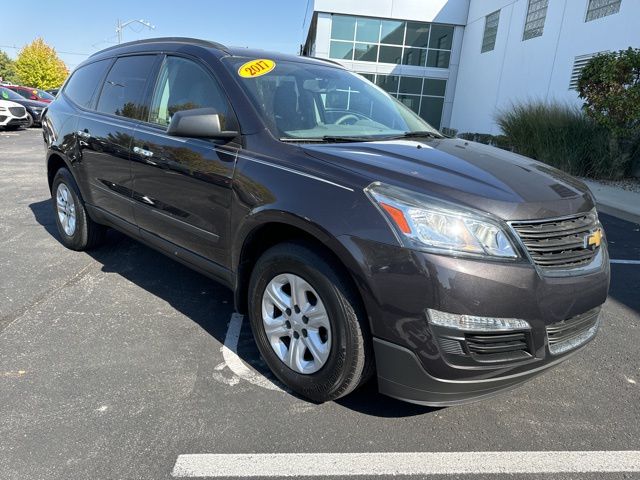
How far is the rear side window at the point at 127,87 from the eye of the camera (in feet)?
12.3

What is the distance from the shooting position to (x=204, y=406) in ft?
8.50

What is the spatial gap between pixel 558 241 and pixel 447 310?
0.68 m

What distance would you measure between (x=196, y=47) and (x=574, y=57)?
1567 cm

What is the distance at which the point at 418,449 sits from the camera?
2.34 meters

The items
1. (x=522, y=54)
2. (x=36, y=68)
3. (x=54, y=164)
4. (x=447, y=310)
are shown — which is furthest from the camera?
(x=36, y=68)

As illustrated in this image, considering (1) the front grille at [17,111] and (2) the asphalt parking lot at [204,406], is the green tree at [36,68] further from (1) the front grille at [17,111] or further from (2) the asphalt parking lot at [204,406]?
(2) the asphalt parking lot at [204,406]

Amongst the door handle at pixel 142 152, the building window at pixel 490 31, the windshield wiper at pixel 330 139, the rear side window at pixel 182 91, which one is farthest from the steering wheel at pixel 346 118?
the building window at pixel 490 31

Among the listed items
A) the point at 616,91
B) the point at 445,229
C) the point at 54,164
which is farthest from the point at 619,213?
the point at 54,164

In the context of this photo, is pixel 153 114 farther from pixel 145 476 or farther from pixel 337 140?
pixel 145 476

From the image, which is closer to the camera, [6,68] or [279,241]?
[279,241]

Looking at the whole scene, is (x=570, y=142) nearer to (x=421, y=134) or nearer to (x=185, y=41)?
(x=421, y=134)

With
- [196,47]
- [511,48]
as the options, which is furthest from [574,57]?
[196,47]

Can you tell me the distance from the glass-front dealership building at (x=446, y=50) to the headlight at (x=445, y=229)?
57.5 feet

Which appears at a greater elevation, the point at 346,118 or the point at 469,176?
the point at 346,118
